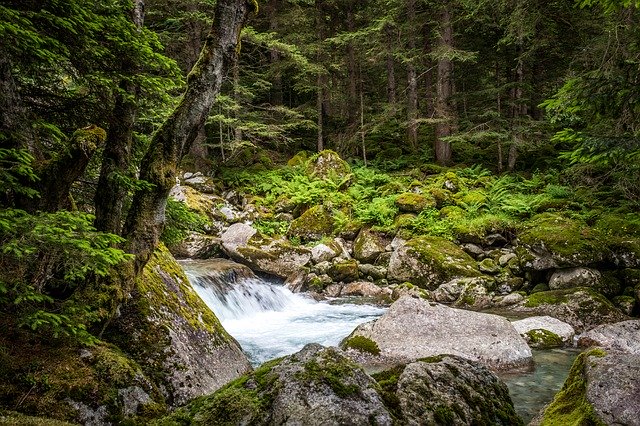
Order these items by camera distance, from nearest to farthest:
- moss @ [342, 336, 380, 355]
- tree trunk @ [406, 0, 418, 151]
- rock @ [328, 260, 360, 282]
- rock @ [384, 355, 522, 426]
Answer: rock @ [384, 355, 522, 426], moss @ [342, 336, 380, 355], rock @ [328, 260, 360, 282], tree trunk @ [406, 0, 418, 151]

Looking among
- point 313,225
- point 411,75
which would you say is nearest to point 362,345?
point 313,225

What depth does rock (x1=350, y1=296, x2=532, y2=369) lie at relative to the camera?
734 cm

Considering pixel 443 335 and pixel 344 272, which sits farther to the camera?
pixel 344 272

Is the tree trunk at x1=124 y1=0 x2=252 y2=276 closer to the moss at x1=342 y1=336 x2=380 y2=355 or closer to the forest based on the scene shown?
the forest

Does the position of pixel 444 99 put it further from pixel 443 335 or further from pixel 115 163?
pixel 115 163

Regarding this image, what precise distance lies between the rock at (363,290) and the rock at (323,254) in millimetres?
1310

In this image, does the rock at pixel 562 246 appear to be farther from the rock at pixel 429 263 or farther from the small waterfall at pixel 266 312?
the small waterfall at pixel 266 312

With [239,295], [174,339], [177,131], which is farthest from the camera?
[239,295]

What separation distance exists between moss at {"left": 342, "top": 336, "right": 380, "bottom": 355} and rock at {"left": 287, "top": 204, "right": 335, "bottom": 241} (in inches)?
309

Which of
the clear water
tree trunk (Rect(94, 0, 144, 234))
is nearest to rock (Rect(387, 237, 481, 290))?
the clear water

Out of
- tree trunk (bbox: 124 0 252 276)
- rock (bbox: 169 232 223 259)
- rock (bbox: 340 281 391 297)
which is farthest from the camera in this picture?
rock (bbox: 169 232 223 259)

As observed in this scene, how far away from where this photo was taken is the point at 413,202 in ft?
50.9

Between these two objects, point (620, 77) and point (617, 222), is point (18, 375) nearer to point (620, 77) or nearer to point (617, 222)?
point (620, 77)

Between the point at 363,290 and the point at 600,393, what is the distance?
32.2 feet
